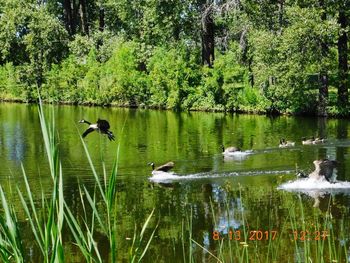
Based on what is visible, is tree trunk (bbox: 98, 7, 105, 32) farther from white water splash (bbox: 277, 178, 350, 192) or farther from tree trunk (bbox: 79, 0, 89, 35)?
white water splash (bbox: 277, 178, 350, 192)

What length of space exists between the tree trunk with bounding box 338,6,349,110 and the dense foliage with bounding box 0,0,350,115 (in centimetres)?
6

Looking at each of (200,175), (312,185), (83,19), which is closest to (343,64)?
(200,175)

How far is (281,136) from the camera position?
23672 millimetres

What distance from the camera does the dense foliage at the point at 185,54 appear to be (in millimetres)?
31297

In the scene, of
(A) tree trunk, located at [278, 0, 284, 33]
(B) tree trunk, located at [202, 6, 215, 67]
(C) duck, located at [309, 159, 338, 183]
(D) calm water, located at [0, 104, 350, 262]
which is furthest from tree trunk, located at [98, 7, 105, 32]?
(C) duck, located at [309, 159, 338, 183]

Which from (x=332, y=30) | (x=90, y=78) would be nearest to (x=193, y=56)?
(x=90, y=78)

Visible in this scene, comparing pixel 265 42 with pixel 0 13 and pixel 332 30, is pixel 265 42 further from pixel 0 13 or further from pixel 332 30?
pixel 0 13

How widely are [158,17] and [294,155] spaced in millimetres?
26868

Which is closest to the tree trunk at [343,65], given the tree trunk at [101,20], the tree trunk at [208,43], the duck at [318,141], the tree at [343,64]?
the tree at [343,64]

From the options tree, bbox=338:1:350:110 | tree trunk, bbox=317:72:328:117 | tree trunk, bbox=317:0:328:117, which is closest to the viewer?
tree trunk, bbox=317:0:328:117

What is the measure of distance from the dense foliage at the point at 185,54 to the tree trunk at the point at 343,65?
6 cm

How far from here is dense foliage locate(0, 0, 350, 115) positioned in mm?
31297

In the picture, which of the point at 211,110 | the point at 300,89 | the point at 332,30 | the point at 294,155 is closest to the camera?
the point at 294,155

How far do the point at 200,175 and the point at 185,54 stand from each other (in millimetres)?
28804
